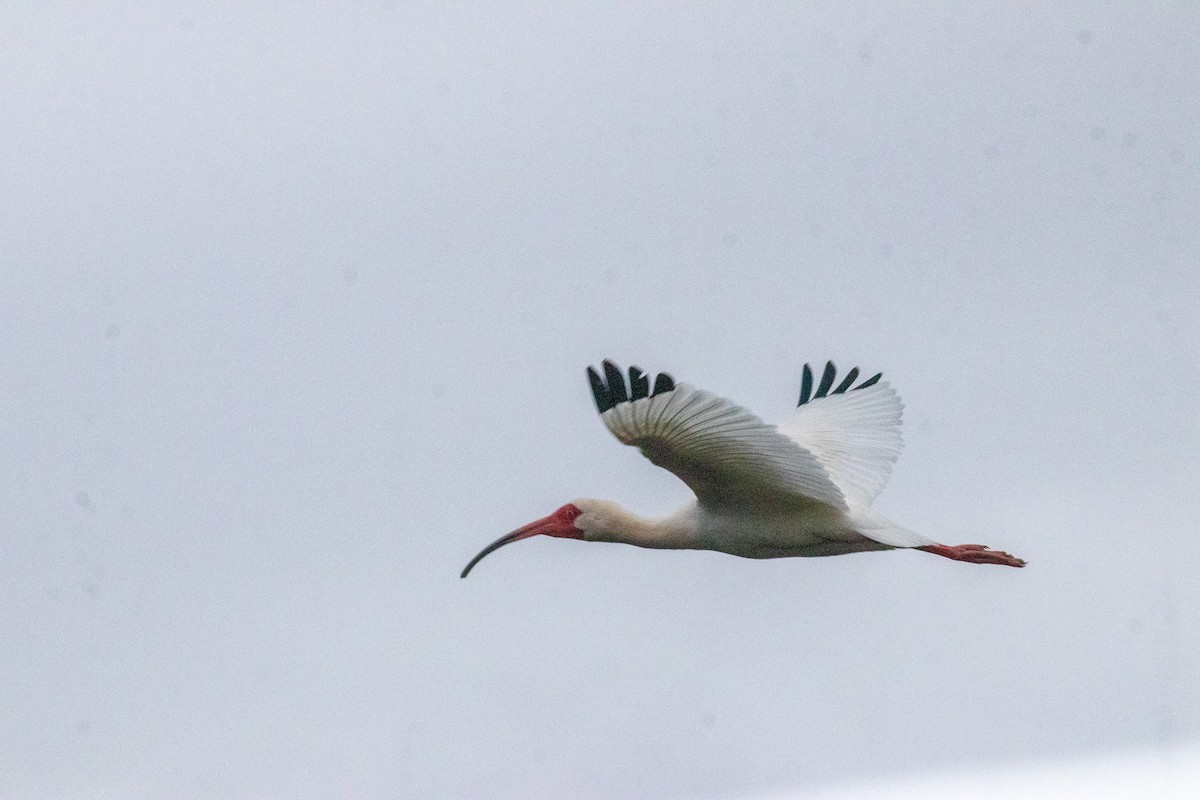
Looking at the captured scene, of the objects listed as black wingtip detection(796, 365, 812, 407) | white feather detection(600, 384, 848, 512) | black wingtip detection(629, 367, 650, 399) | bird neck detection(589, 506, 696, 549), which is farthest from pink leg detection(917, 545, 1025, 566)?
black wingtip detection(629, 367, 650, 399)

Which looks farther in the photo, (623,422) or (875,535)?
(875,535)

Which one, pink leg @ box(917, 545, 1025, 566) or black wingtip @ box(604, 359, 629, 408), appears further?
pink leg @ box(917, 545, 1025, 566)

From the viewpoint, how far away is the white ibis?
13.0 metres

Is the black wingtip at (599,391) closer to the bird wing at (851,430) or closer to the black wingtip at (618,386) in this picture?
the black wingtip at (618,386)

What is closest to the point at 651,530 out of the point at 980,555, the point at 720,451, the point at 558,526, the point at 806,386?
the point at 558,526

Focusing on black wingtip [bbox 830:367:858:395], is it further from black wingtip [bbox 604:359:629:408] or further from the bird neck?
black wingtip [bbox 604:359:629:408]

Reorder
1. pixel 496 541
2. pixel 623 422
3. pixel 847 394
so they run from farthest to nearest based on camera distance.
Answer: pixel 847 394 → pixel 496 541 → pixel 623 422

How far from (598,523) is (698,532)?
878 millimetres

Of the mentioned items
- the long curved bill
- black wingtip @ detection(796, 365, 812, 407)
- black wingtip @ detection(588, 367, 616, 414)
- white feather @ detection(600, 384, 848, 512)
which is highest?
black wingtip @ detection(796, 365, 812, 407)

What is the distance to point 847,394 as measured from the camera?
17.2 m

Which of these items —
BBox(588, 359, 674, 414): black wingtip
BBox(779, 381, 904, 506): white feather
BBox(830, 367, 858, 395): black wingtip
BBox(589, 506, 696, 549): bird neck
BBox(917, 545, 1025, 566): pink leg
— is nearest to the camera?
BBox(588, 359, 674, 414): black wingtip

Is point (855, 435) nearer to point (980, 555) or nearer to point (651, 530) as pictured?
point (980, 555)

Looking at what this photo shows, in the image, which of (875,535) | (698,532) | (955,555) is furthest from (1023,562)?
(698,532)

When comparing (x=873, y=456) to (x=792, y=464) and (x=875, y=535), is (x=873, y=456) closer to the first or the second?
(x=875, y=535)
